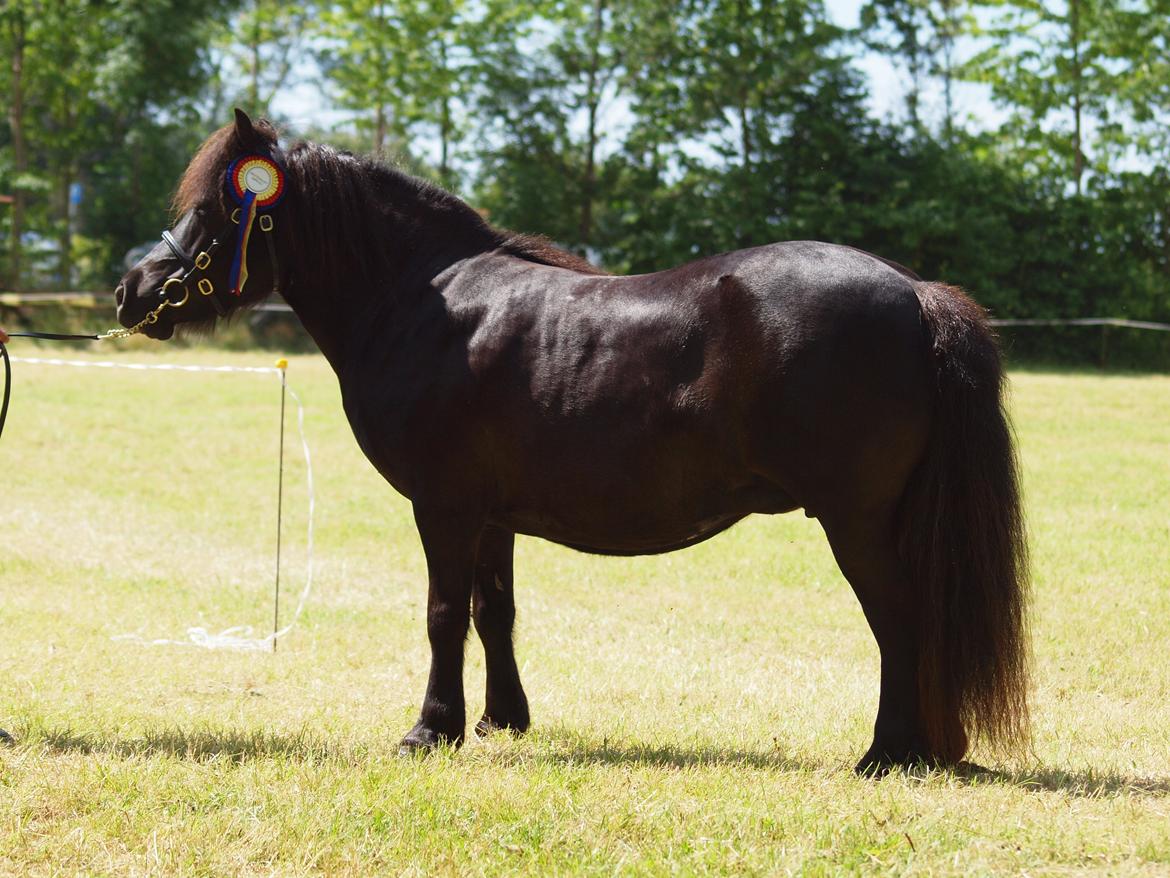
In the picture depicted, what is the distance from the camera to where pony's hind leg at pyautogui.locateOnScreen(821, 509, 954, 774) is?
13.3 ft

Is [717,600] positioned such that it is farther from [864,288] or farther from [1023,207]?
[1023,207]

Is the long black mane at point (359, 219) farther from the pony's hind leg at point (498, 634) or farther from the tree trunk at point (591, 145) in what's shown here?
the tree trunk at point (591, 145)

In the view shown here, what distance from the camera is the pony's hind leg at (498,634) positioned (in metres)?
5.03

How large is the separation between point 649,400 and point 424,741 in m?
1.64

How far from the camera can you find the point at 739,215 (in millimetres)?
29641

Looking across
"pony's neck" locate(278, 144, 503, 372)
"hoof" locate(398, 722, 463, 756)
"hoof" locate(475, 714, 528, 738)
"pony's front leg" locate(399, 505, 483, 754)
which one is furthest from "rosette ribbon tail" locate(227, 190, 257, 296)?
"hoof" locate(475, 714, 528, 738)

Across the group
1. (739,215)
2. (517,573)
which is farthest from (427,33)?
(517,573)

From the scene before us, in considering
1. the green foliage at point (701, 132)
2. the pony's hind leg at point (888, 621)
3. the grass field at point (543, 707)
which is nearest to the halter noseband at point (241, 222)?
the grass field at point (543, 707)

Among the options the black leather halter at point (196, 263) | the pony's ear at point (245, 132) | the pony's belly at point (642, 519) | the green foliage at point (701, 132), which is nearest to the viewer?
the pony's belly at point (642, 519)

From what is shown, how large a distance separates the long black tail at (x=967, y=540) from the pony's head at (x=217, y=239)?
2617 mm

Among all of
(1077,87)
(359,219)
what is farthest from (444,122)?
(359,219)

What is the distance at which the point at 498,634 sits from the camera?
5.04m

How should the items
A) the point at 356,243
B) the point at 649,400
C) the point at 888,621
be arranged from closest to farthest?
the point at 888,621 → the point at 649,400 → the point at 356,243

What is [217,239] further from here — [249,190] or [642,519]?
[642,519]
